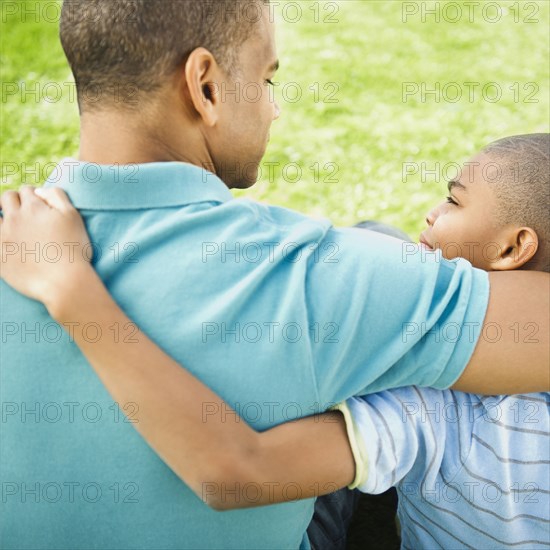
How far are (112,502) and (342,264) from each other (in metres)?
0.67

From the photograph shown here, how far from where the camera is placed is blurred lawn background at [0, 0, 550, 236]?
194 inches

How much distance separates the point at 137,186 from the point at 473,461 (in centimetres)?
101

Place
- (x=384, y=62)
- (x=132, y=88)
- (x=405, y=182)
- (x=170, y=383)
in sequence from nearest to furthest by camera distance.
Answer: (x=170, y=383)
(x=132, y=88)
(x=405, y=182)
(x=384, y=62)

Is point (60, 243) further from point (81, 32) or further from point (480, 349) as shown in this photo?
point (480, 349)

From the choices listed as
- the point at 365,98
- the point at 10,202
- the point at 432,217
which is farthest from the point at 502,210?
the point at 365,98

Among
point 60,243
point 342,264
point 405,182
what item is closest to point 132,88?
point 60,243

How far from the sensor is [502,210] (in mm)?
2289

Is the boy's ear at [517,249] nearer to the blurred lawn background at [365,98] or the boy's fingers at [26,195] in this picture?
the boy's fingers at [26,195]

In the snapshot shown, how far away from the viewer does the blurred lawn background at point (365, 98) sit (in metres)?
4.94

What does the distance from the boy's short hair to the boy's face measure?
0.03 metres

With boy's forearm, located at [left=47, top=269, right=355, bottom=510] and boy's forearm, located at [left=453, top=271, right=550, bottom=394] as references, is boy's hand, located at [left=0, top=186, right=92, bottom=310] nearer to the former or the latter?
boy's forearm, located at [left=47, top=269, right=355, bottom=510]

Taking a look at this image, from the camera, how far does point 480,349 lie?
5.26 feet

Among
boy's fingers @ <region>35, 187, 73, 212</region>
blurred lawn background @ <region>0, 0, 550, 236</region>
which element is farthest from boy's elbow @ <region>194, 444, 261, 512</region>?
blurred lawn background @ <region>0, 0, 550, 236</region>

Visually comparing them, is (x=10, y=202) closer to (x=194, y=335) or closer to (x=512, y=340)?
(x=194, y=335)
